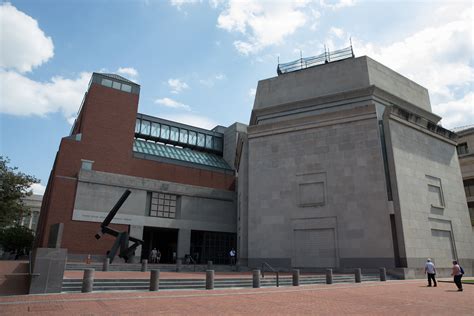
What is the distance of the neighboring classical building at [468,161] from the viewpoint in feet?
145

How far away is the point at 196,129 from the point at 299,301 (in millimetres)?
45746

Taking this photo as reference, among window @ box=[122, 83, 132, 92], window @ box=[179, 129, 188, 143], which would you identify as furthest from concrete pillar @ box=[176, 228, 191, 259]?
window @ box=[122, 83, 132, 92]

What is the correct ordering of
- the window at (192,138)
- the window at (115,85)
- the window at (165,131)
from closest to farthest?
the window at (115,85) < the window at (165,131) < the window at (192,138)

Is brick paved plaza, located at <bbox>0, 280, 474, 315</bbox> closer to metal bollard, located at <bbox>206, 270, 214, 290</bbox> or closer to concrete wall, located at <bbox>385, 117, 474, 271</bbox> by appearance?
metal bollard, located at <bbox>206, 270, 214, 290</bbox>

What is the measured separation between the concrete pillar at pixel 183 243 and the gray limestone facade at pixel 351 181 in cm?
1018

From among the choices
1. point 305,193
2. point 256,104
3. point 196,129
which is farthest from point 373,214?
point 196,129

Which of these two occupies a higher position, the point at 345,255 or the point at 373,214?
the point at 373,214

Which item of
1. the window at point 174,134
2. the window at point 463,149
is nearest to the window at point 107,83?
the window at point 174,134

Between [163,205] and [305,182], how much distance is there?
60.7ft

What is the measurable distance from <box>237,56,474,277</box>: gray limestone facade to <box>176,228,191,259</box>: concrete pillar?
10178 millimetres

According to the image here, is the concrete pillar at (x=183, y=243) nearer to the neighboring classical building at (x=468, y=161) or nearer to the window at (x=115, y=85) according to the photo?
the window at (x=115, y=85)

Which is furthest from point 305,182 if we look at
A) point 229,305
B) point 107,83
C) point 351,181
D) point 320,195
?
point 107,83

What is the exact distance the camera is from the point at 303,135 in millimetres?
29969

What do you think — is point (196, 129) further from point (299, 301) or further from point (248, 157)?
point (299, 301)
